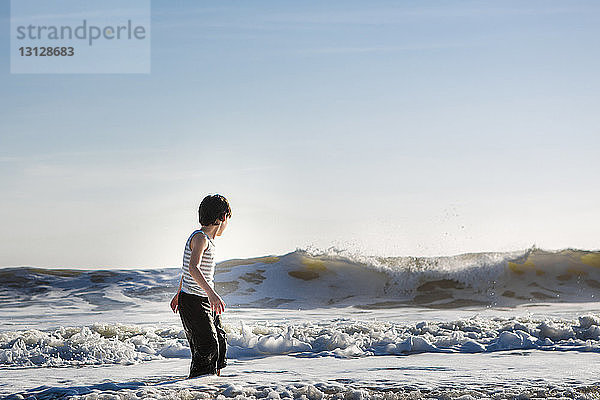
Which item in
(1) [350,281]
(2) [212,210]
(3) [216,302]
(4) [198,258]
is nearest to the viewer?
(3) [216,302]

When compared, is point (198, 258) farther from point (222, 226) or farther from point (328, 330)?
point (328, 330)

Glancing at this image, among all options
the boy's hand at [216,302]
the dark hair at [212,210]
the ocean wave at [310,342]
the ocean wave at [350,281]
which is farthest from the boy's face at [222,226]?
the ocean wave at [350,281]

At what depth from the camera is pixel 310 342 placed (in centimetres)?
548

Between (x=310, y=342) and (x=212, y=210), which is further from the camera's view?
(x=310, y=342)

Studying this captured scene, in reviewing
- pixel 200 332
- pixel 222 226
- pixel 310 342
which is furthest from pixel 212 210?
pixel 310 342

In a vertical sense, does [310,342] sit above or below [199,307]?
below

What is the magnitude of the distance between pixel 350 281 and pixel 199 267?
775 centimetres

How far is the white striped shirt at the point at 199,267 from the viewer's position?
393 cm

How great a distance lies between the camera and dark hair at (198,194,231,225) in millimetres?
4062

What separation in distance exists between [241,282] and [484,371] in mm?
7309

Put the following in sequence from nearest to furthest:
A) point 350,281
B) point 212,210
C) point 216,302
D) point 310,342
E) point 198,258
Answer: point 216,302
point 198,258
point 212,210
point 310,342
point 350,281

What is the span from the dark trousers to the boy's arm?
172 millimetres

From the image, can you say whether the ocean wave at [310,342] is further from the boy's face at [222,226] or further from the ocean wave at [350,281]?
the ocean wave at [350,281]

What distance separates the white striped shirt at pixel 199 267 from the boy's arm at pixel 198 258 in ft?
0.13
